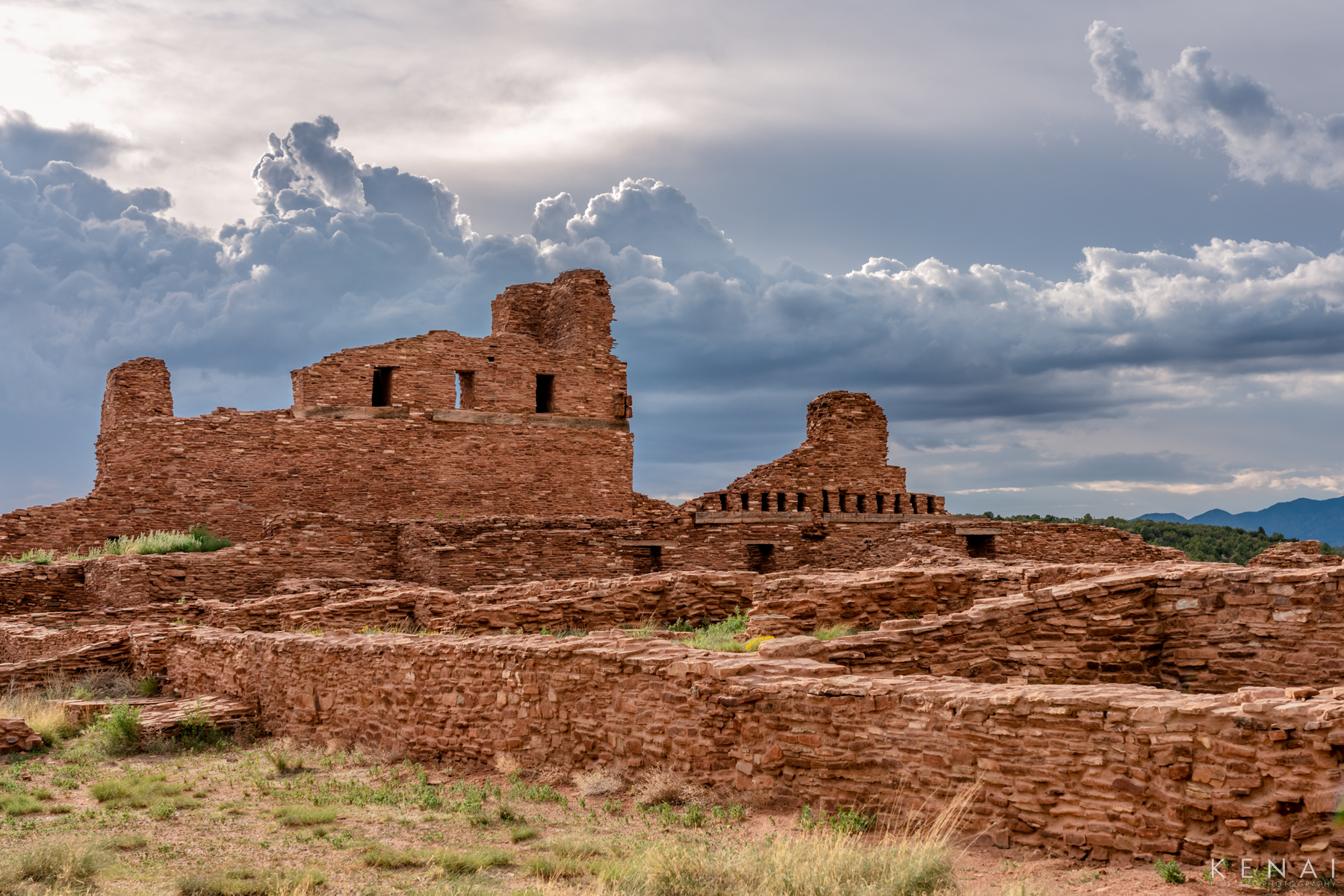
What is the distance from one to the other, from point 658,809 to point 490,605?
265 inches

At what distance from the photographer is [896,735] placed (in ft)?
22.5

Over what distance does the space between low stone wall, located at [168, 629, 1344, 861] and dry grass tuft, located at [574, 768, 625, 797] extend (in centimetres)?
12

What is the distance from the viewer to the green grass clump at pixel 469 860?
22.2 feet

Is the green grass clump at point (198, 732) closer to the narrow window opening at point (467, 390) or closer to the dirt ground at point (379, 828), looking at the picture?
the dirt ground at point (379, 828)

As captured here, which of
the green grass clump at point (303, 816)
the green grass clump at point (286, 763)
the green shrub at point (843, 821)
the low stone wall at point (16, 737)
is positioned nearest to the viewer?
the green shrub at point (843, 821)

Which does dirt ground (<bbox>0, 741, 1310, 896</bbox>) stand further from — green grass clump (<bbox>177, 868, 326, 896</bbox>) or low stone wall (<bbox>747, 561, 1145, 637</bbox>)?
low stone wall (<bbox>747, 561, 1145, 637</bbox>)

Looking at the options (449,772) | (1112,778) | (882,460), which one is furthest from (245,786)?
(882,460)

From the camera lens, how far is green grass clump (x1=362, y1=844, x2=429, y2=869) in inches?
274

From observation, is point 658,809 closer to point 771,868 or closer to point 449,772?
point 771,868

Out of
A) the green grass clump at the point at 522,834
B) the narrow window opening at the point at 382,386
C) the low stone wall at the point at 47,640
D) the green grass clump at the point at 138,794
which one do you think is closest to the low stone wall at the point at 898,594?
the green grass clump at the point at 522,834

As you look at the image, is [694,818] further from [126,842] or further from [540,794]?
[126,842]

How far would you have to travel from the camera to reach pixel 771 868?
5.83 m

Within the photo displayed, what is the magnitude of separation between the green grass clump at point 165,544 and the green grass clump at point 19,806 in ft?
40.0

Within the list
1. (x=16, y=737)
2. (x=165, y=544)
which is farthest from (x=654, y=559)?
(x=16, y=737)
